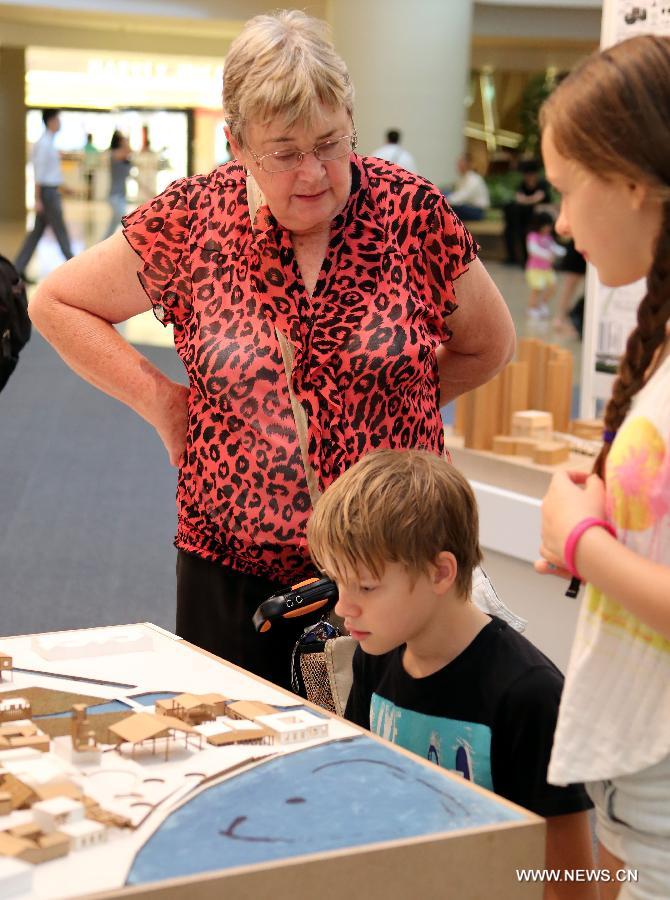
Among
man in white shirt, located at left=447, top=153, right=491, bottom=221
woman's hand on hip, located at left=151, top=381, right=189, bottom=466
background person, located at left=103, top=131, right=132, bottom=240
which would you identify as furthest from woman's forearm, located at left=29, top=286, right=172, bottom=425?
background person, located at left=103, top=131, right=132, bottom=240

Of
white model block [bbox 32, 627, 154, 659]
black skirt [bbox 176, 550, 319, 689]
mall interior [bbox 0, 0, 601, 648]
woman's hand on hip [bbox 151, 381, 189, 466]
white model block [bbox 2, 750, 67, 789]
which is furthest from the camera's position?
mall interior [bbox 0, 0, 601, 648]

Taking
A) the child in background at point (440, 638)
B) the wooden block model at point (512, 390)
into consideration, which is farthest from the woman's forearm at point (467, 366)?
the wooden block model at point (512, 390)

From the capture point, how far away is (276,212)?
2.32 metres

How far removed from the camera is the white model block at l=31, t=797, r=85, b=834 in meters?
1.43

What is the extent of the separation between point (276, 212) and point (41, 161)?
14.2 meters

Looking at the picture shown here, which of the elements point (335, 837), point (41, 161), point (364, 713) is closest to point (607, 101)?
point (335, 837)

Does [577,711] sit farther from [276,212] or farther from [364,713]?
[276,212]

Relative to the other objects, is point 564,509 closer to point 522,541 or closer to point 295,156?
point 295,156

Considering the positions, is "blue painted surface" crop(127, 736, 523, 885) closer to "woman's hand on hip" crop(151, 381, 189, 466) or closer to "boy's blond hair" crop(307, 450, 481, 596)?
"boy's blond hair" crop(307, 450, 481, 596)

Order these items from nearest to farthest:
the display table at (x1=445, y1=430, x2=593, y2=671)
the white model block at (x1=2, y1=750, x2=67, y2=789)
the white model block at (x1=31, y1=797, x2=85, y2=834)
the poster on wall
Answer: the white model block at (x1=31, y1=797, x2=85, y2=834)
the white model block at (x1=2, y1=750, x2=67, y2=789)
the display table at (x1=445, y1=430, x2=593, y2=671)
the poster on wall

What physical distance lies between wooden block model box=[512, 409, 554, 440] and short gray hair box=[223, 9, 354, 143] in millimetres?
2330

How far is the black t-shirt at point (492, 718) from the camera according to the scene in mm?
1860

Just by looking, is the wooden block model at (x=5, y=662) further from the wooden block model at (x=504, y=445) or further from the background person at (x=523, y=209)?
the background person at (x=523, y=209)

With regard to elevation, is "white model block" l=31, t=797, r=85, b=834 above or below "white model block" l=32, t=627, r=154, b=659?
above
